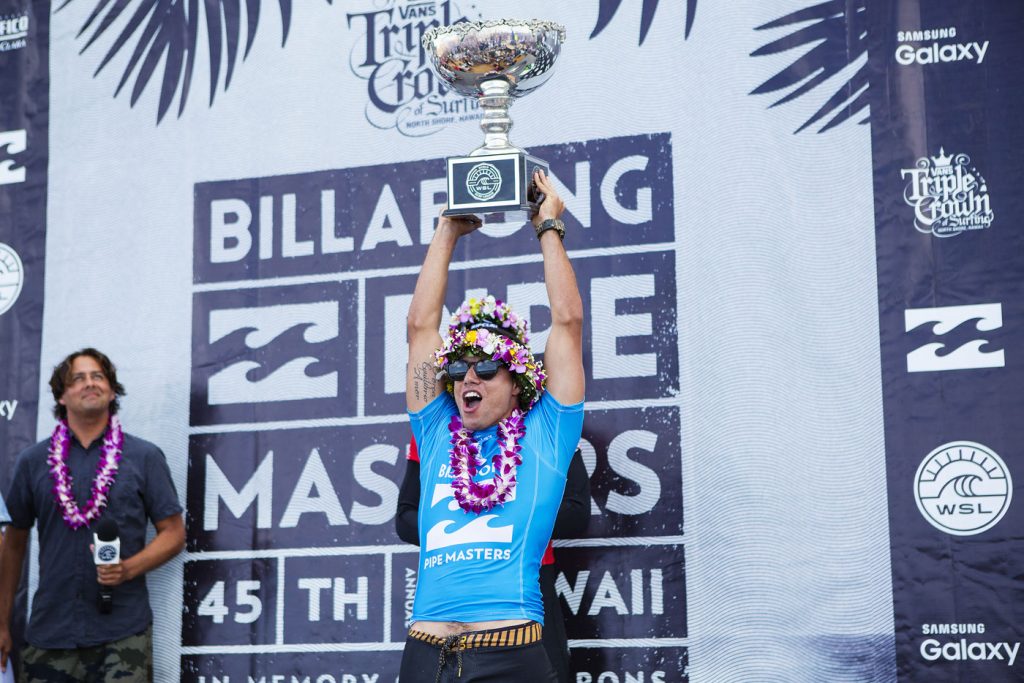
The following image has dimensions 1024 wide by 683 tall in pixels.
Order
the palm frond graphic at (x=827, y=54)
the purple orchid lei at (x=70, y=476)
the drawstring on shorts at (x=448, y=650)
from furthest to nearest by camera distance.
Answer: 1. the purple orchid lei at (x=70, y=476)
2. the palm frond graphic at (x=827, y=54)
3. the drawstring on shorts at (x=448, y=650)

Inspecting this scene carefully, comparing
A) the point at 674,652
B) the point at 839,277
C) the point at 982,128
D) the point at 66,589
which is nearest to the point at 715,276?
the point at 839,277

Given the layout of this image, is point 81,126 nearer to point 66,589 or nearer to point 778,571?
point 66,589

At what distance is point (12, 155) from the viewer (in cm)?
511

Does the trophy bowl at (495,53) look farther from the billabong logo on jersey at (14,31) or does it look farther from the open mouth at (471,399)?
the billabong logo on jersey at (14,31)

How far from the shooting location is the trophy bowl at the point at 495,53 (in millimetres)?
3715

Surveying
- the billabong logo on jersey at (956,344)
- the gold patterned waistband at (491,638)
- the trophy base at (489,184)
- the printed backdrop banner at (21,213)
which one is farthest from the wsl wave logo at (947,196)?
the printed backdrop banner at (21,213)

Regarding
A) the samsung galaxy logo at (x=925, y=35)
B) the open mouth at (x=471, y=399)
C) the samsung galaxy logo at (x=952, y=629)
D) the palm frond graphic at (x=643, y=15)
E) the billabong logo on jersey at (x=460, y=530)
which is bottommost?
the samsung galaxy logo at (x=952, y=629)

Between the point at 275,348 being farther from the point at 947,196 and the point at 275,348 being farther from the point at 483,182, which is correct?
the point at 947,196

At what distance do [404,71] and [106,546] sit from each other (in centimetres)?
193

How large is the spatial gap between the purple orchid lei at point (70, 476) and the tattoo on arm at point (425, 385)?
4.95ft

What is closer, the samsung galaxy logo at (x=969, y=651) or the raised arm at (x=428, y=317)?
the raised arm at (x=428, y=317)

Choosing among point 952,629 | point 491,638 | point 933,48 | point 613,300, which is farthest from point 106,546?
point 933,48

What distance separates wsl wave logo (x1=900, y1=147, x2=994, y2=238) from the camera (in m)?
4.06

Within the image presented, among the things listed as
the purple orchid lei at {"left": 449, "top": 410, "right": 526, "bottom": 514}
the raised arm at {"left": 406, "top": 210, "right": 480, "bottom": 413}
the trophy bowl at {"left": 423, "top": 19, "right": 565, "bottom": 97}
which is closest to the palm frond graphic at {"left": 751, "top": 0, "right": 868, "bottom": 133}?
the trophy bowl at {"left": 423, "top": 19, "right": 565, "bottom": 97}
